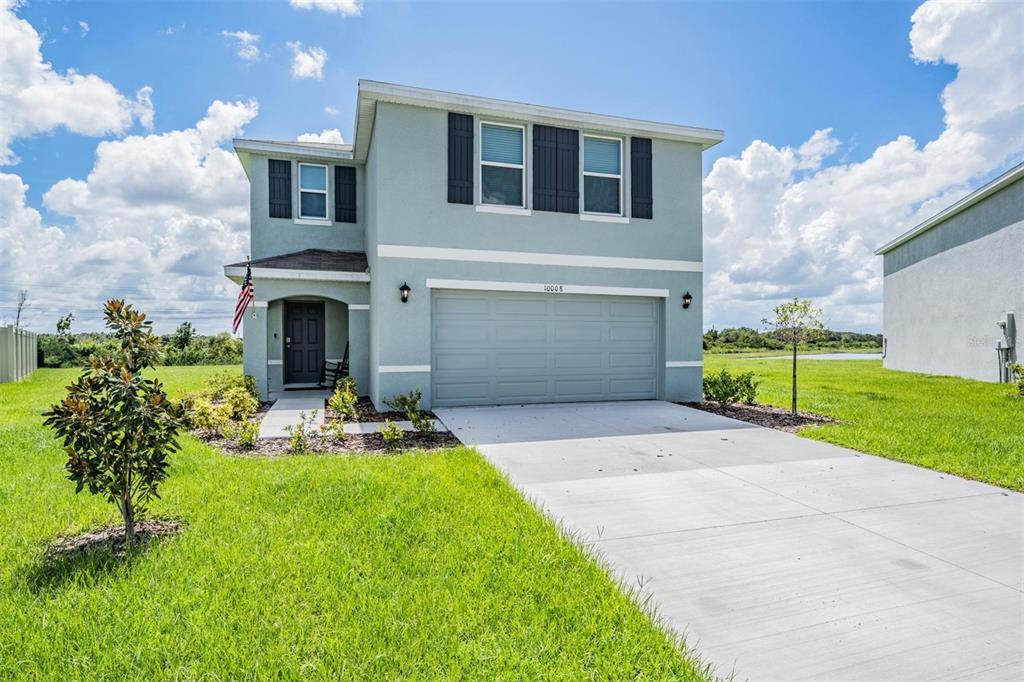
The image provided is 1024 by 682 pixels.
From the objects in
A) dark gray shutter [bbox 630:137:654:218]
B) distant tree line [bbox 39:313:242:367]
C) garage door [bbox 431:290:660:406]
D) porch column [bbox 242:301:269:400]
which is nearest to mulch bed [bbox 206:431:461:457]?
garage door [bbox 431:290:660:406]


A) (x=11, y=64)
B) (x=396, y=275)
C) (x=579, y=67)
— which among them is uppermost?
(x=579, y=67)

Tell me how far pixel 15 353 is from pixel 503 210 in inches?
673

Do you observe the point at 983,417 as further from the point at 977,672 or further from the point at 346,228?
the point at 346,228

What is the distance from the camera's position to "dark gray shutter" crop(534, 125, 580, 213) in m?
10.3

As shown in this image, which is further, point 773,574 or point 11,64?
point 11,64

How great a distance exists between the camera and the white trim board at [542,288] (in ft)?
32.4

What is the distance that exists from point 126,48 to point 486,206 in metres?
6.91

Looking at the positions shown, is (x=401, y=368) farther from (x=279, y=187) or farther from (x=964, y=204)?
(x=964, y=204)

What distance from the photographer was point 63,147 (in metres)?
12.7

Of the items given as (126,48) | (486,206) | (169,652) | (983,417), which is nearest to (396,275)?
(486,206)

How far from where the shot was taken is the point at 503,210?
10156 millimetres

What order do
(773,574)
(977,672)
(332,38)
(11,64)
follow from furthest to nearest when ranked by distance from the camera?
(332,38)
(11,64)
(773,574)
(977,672)

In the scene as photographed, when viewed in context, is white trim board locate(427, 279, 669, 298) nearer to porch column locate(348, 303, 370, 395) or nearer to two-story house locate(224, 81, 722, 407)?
two-story house locate(224, 81, 722, 407)

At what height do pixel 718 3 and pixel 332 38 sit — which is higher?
pixel 718 3
